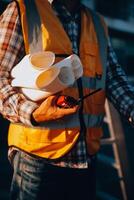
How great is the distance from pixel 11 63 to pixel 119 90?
750 millimetres

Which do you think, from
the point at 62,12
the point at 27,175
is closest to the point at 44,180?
the point at 27,175

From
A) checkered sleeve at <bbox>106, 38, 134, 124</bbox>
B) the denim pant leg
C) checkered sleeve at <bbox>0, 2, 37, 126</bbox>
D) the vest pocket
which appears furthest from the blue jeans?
the vest pocket

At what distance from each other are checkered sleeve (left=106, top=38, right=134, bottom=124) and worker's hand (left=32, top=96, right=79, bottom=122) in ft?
1.85

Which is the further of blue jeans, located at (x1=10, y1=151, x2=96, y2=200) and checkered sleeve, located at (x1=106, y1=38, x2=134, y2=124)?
checkered sleeve, located at (x1=106, y1=38, x2=134, y2=124)

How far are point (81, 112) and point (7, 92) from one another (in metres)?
0.45

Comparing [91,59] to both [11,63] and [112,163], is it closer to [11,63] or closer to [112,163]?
[11,63]

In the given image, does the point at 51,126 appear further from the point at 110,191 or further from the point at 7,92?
the point at 110,191

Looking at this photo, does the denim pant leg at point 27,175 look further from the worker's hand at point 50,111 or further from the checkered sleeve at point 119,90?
the checkered sleeve at point 119,90

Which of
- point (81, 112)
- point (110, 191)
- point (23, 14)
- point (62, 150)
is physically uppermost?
point (23, 14)

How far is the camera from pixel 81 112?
254 centimetres

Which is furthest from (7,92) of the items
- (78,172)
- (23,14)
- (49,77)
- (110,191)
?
(110,191)

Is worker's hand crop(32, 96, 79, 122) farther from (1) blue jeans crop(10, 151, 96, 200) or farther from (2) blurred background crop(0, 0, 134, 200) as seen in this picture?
(2) blurred background crop(0, 0, 134, 200)

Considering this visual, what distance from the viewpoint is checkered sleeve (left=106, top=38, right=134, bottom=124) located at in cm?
275

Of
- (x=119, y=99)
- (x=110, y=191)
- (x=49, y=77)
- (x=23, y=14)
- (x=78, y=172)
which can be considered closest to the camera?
(x=49, y=77)
